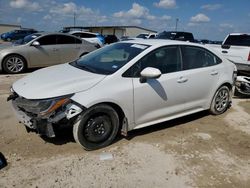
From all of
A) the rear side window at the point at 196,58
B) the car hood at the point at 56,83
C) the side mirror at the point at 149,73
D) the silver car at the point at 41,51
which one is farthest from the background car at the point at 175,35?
the car hood at the point at 56,83

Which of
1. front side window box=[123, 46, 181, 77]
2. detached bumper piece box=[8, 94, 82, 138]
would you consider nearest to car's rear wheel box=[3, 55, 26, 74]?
detached bumper piece box=[8, 94, 82, 138]

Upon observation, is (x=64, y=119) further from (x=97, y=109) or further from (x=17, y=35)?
(x=17, y=35)

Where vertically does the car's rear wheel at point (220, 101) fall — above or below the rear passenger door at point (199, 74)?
below

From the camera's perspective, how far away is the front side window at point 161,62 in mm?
3985

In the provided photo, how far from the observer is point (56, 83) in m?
3.66

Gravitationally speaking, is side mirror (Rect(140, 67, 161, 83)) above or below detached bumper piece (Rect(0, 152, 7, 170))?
above

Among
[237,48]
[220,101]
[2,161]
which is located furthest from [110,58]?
[237,48]

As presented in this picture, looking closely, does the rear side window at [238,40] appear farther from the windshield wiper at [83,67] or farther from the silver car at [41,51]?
the windshield wiper at [83,67]

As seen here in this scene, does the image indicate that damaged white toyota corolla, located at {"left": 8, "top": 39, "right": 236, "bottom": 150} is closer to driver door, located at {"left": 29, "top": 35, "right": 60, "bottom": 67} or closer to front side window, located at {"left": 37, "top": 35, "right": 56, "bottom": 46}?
driver door, located at {"left": 29, "top": 35, "right": 60, "bottom": 67}

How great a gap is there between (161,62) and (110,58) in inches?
34.7

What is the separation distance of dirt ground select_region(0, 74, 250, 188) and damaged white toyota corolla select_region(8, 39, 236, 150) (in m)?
0.31

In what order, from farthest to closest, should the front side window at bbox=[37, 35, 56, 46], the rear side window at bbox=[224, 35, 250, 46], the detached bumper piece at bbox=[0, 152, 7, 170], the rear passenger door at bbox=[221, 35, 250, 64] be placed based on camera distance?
the front side window at bbox=[37, 35, 56, 46], the rear side window at bbox=[224, 35, 250, 46], the rear passenger door at bbox=[221, 35, 250, 64], the detached bumper piece at bbox=[0, 152, 7, 170]

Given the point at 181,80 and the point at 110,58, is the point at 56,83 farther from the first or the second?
the point at 181,80

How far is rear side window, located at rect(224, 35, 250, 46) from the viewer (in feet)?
28.2
